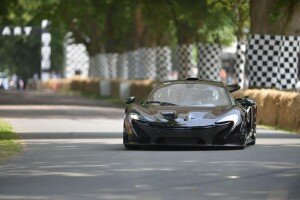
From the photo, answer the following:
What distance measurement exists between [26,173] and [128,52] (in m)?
51.2

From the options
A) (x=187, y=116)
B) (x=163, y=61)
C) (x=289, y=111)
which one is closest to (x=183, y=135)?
(x=187, y=116)

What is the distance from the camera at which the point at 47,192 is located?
12.4 meters

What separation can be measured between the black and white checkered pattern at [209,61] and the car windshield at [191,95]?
29582 mm

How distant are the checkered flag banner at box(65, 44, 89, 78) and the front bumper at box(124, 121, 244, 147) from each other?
292 ft

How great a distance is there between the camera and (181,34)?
5228 centimetres

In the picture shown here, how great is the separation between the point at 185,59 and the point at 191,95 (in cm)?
3227

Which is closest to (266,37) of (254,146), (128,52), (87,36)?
(254,146)

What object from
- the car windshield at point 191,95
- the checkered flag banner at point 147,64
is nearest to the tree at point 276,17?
the car windshield at point 191,95

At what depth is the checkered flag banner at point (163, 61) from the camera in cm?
5894

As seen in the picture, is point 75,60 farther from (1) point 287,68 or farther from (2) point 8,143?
(2) point 8,143

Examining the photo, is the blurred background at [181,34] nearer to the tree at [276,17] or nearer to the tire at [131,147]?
the tree at [276,17]

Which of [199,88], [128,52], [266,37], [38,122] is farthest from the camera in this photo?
[128,52]

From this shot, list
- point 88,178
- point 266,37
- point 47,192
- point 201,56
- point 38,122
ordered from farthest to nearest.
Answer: point 201,56, point 266,37, point 38,122, point 88,178, point 47,192

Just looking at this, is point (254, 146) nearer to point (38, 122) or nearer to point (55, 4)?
point (38, 122)
